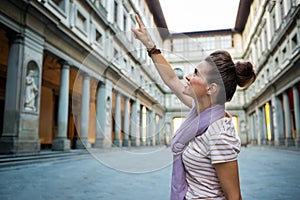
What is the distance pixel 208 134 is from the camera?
130 cm

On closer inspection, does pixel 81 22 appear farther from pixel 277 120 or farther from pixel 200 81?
pixel 277 120

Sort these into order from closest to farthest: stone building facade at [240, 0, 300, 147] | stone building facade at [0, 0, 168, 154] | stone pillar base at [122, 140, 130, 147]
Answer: stone building facade at [0, 0, 168, 154], stone building facade at [240, 0, 300, 147], stone pillar base at [122, 140, 130, 147]

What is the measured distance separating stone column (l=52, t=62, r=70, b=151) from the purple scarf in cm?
1397

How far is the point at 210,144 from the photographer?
4.16 feet

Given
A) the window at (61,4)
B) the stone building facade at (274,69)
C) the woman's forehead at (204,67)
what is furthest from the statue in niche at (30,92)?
the woman's forehead at (204,67)

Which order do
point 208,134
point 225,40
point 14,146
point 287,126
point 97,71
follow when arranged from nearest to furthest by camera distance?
point 208,134, point 97,71, point 14,146, point 287,126, point 225,40

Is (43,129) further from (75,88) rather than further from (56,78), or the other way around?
(75,88)

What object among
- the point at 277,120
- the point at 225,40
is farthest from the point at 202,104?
the point at 225,40

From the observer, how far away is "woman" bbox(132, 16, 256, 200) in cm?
126

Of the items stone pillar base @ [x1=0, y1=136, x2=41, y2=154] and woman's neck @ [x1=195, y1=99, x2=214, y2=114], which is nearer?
woman's neck @ [x1=195, y1=99, x2=214, y2=114]

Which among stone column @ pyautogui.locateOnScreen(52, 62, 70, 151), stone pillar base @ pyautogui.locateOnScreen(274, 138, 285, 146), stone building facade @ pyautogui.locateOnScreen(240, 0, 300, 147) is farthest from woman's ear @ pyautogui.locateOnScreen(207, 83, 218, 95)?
stone pillar base @ pyautogui.locateOnScreen(274, 138, 285, 146)

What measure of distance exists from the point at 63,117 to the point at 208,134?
49.0ft

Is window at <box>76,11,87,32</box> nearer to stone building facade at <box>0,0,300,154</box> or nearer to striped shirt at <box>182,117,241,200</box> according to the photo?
stone building facade at <box>0,0,300,154</box>

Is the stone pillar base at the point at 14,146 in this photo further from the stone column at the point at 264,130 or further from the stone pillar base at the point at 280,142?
the stone column at the point at 264,130
